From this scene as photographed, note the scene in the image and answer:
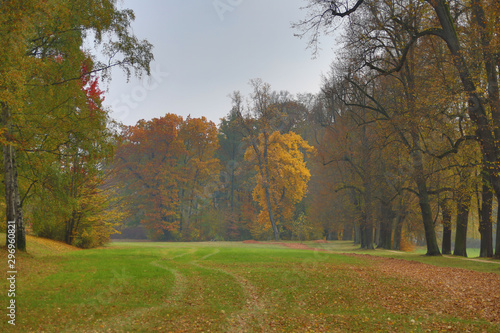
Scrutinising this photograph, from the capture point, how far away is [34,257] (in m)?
13.4

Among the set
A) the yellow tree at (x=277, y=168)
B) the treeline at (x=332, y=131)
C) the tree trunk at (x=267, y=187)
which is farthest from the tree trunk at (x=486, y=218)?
the tree trunk at (x=267, y=187)

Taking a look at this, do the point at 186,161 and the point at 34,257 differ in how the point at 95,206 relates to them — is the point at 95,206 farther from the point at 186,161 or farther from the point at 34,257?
the point at 186,161

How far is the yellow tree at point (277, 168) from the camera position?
133 ft

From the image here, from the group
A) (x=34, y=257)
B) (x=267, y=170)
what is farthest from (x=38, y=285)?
(x=267, y=170)

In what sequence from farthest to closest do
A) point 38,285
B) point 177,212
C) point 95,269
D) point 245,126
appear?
point 177,212 < point 245,126 < point 95,269 < point 38,285

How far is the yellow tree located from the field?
26.5 m

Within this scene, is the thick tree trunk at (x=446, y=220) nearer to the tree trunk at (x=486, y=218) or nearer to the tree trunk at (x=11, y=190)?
the tree trunk at (x=486, y=218)

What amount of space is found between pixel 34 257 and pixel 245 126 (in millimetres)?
28932

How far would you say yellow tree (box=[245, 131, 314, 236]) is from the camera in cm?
4041

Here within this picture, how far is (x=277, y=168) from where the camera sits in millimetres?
40906

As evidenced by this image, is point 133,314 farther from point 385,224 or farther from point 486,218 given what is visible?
point 385,224

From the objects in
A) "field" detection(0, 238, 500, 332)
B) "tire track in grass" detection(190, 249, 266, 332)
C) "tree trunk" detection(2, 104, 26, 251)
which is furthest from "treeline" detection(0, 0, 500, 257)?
"tire track in grass" detection(190, 249, 266, 332)

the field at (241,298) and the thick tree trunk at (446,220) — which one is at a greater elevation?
the thick tree trunk at (446,220)

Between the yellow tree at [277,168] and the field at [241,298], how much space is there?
26472 millimetres
